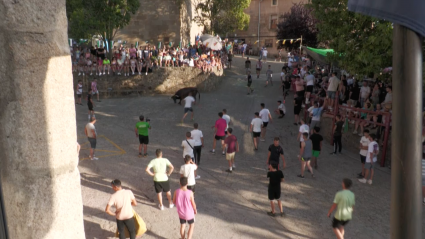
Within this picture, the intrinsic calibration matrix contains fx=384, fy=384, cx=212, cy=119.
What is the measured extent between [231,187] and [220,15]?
80.0 feet

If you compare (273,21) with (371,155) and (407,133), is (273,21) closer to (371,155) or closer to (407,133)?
(371,155)

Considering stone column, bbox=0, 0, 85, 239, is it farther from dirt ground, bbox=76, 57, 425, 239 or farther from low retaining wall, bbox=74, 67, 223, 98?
low retaining wall, bbox=74, 67, 223, 98

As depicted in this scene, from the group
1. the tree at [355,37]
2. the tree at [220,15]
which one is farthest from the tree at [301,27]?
the tree at [355,37]

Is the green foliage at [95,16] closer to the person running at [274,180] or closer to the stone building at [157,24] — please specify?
the stone building at [157,24]

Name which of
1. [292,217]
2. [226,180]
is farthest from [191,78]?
[292,217]

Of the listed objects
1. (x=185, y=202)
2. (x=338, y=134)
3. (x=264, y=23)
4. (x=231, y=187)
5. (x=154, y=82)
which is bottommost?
(x=231, y=187)

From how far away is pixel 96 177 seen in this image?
11164 millimetres

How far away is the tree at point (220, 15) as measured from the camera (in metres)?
30.8

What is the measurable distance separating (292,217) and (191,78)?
16127mm

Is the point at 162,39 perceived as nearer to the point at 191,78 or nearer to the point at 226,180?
the point at 191,78

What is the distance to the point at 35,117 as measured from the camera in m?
4.31

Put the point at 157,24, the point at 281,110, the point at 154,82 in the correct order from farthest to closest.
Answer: the point at 157,24 < the point at 154,82 < the point at 281,110

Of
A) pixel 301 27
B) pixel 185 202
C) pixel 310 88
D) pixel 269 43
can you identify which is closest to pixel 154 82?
pixel 310 88

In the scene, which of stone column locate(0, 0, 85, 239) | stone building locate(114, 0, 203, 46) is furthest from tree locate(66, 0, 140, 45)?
stone column locate(0, 0, 85, 239)
